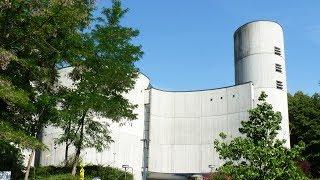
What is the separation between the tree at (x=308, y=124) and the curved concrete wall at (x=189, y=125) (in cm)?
753

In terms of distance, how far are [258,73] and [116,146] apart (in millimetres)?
13343

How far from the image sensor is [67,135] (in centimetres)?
2827

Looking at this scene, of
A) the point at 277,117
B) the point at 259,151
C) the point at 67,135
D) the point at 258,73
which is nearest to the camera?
the point at 259,151

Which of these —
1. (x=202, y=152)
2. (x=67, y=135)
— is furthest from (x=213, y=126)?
(x=67, y=135)

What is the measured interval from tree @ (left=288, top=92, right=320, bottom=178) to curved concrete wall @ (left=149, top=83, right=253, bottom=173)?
7.53 meters

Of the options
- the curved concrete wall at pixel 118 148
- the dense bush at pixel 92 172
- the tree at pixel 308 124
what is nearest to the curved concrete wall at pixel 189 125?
the curved concrete wall at pixel 118 148

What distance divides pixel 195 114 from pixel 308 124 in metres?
10.7

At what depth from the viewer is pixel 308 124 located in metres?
44.0

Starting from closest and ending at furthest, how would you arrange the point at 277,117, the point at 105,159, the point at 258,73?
1. the point at 277,117
2. the point at 105,159
3. the point at 258,73

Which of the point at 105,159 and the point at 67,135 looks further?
the point at 105,159

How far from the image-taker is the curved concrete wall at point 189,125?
132 feet

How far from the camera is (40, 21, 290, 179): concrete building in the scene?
129 feet

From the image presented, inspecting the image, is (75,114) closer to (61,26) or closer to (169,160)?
(61,26)

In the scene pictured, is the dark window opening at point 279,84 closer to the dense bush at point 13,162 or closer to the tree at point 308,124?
the tree at point 308,124
